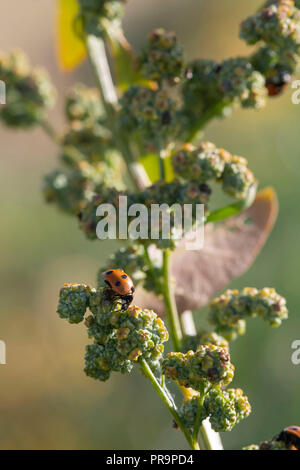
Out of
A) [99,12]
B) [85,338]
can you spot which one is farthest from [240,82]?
[85,338]

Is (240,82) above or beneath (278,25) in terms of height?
beneath

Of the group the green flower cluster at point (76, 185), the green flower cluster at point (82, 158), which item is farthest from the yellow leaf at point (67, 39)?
the green flower cluster at point (76, 185)

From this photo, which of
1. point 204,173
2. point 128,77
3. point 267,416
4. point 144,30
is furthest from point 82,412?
point 144,30

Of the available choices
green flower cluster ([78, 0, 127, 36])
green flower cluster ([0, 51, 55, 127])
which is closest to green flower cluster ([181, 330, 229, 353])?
green flower cluster ([78, 0, 127, 36])

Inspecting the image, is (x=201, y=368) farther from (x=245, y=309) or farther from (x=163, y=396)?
(x=245, y=309)

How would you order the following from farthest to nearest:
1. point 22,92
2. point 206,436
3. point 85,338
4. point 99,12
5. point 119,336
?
point 85,338 < point 22,92 < point 99,12 < point 206,436 < point 119,336

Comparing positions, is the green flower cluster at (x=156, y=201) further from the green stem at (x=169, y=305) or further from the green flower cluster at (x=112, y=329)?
the green flower cluster at (x=112, y=329)

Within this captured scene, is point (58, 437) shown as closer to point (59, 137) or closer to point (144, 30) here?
point (59, 137)
